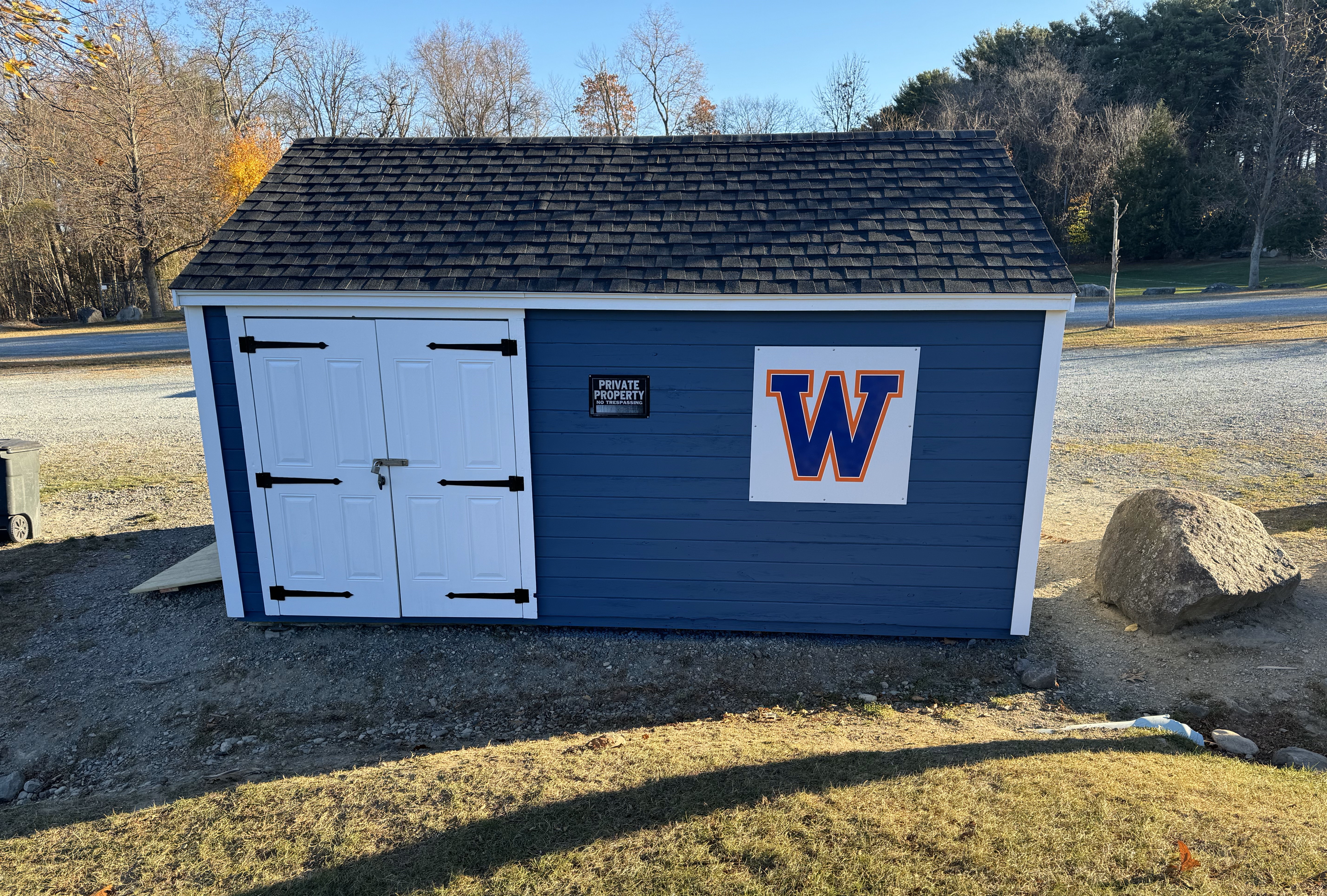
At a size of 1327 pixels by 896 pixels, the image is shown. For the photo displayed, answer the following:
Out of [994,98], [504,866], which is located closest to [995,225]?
[504,866]

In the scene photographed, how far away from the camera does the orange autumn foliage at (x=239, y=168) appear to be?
104 feet

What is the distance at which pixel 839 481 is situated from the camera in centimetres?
596

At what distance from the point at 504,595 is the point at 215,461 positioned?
2.52 m

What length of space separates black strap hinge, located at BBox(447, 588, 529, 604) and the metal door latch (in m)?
1.09

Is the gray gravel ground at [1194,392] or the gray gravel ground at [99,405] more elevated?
the gray gravel ground at [1194,392]

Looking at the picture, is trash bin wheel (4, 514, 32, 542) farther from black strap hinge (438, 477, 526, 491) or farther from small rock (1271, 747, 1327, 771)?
small rock (1271, 747, 1327, 771)

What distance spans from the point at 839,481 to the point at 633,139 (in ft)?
12.2

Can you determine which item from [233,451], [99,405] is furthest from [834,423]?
[99,405]

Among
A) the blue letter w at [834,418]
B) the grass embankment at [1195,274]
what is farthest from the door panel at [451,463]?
the grass embankment at [1195,274]

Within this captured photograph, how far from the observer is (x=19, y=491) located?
826 centimetres

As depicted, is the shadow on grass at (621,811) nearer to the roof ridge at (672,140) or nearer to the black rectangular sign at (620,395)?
the black rectangular sign at (620,395)

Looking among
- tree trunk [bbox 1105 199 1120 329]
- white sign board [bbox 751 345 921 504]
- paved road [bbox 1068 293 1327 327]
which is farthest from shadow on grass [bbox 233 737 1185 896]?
paved road [bbox 1068 293 1327 327]

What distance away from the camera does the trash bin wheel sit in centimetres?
824

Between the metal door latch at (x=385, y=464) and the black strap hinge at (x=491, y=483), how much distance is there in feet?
0.99
